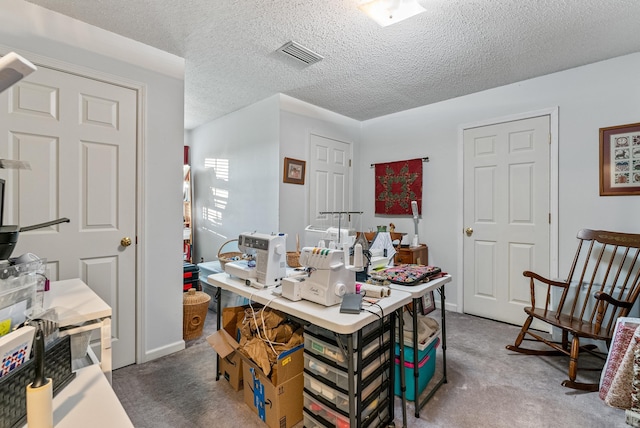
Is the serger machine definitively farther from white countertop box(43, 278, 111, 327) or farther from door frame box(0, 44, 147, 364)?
door frame box(0, 44, 147, 364)

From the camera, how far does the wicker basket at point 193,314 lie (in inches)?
110

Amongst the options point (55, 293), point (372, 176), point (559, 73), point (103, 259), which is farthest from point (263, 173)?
point (559, 73)

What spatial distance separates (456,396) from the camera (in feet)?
6.62

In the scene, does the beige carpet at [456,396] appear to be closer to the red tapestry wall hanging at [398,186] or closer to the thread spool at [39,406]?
the thread spool at [39,406]

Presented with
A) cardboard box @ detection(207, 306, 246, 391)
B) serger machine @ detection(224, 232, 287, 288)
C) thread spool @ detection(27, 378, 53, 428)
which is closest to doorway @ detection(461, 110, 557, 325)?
serger machine @ detection(224, 232, 287, 288)

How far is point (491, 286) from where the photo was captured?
132 inches

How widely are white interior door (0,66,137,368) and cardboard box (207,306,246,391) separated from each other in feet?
2.80

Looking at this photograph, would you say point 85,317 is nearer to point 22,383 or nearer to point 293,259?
point 22,383

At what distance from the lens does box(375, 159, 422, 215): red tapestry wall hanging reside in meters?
3.89

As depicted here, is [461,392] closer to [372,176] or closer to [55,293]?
[55,293]

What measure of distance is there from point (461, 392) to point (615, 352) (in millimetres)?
964

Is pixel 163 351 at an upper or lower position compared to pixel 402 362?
lower

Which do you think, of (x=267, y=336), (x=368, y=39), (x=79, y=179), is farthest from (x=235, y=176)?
(x=267, y=336)

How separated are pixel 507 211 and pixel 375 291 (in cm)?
232
